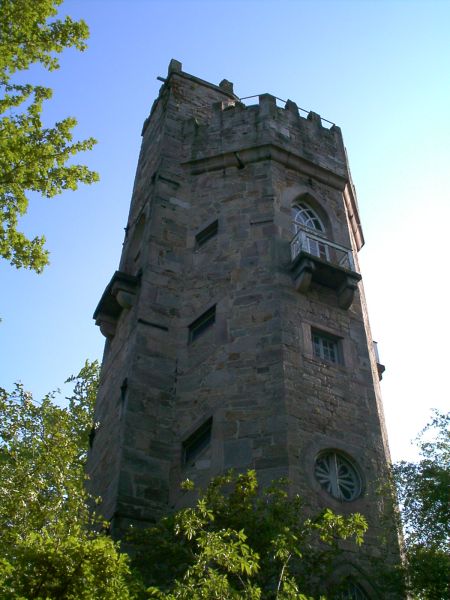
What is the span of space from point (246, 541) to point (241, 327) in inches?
251

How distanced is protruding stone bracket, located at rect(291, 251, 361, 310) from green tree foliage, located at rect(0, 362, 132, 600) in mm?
6204

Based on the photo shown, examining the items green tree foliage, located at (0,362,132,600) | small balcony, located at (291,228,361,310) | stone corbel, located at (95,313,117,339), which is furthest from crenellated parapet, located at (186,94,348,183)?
green tree foliage, located at (0,362,132,600)

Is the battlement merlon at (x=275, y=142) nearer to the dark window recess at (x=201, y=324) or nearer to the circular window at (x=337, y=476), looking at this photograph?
the dark window recess at (x=201, y=324)

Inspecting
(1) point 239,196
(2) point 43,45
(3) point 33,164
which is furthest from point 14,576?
(1) point 239,196

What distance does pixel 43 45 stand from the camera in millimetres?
14047

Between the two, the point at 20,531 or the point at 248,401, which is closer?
the point at 20,531

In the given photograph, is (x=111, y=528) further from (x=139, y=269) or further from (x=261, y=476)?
(x=139, y=269)

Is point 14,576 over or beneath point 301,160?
beneath

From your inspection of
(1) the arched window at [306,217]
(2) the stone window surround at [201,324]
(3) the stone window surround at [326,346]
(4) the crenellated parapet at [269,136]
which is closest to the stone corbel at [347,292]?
(3) the stone window surround at [326,346]

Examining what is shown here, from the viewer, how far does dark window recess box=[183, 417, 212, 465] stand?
14.2 meters

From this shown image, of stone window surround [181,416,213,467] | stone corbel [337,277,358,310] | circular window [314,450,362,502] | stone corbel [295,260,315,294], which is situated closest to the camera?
circular window [314,450,362,502]

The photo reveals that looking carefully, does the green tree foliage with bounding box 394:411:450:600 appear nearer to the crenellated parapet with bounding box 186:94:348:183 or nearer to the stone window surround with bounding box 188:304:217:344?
the stone window surround with bounding box 188:304:217:344

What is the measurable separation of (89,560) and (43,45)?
994 cm

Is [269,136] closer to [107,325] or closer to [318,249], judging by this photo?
[318,249]
